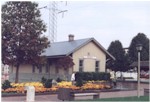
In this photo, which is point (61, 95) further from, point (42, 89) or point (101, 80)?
point (101, 80)

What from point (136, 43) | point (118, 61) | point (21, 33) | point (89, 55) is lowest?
point (89, 55)

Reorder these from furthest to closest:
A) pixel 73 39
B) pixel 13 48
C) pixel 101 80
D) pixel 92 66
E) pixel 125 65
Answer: pixel 125 65 → pixel 73 39 → pixel 92 66 → pixel 101 80 → pixel 13 48

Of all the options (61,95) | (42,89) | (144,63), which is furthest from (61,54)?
(61,95)

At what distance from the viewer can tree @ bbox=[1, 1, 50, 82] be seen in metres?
25.4

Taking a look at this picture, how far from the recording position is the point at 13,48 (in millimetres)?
25547

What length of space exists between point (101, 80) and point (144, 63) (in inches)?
279

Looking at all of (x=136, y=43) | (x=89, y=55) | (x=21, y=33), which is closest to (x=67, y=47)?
(x=89, y=55)

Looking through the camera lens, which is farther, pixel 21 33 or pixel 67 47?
pixel 67 47

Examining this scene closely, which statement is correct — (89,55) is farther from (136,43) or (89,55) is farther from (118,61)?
(136,43)

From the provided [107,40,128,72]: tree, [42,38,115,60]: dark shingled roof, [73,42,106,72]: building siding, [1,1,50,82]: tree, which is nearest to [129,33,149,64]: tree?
[107,40,128,72]: tree

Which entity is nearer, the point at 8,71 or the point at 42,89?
the point at 42,89

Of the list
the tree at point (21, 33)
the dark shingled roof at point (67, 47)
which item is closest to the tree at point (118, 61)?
the dark shingled roof at point (67, 47)

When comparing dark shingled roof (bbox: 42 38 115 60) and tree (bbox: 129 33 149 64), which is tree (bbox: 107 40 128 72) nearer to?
tree (bbox: 129 33 149 64)

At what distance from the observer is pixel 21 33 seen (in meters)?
25.4
